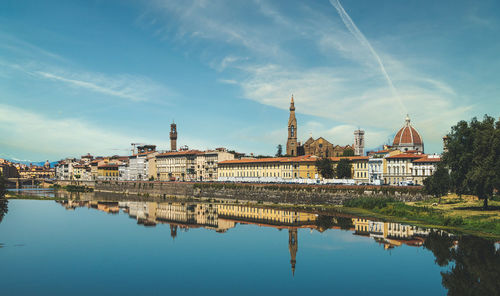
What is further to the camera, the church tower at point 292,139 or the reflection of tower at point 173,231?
the church tower at point 292,139

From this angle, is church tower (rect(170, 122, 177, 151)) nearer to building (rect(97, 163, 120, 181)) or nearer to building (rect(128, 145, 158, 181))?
building (rect(128, 145, 158, 181))

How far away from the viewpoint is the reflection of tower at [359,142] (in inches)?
7185

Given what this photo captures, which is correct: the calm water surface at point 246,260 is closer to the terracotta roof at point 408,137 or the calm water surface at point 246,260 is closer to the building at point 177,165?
the terracotta roof at point 408,137

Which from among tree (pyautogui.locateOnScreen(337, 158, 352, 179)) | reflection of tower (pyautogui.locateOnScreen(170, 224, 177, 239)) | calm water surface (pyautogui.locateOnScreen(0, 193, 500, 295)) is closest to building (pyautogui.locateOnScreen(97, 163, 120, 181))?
tree (pyautogui.locateOnScreen(337, 158, 352, 179))

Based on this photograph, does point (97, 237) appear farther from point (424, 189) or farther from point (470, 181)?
point (424, 189)

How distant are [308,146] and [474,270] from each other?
135050mm

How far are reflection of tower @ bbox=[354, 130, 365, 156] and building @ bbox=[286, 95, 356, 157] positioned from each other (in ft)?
58.9

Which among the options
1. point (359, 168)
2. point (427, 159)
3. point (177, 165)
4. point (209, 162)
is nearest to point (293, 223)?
point (427, 159)

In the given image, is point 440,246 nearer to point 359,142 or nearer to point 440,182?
point 440,182

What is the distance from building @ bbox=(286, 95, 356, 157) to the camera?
15612 centimetres

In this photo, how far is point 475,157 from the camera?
46.2 m

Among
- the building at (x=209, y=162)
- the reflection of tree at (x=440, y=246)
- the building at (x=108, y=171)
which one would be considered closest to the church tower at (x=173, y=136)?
the building at (x=108, y=171)

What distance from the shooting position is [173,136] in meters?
179

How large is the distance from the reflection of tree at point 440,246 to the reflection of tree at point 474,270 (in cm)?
61
